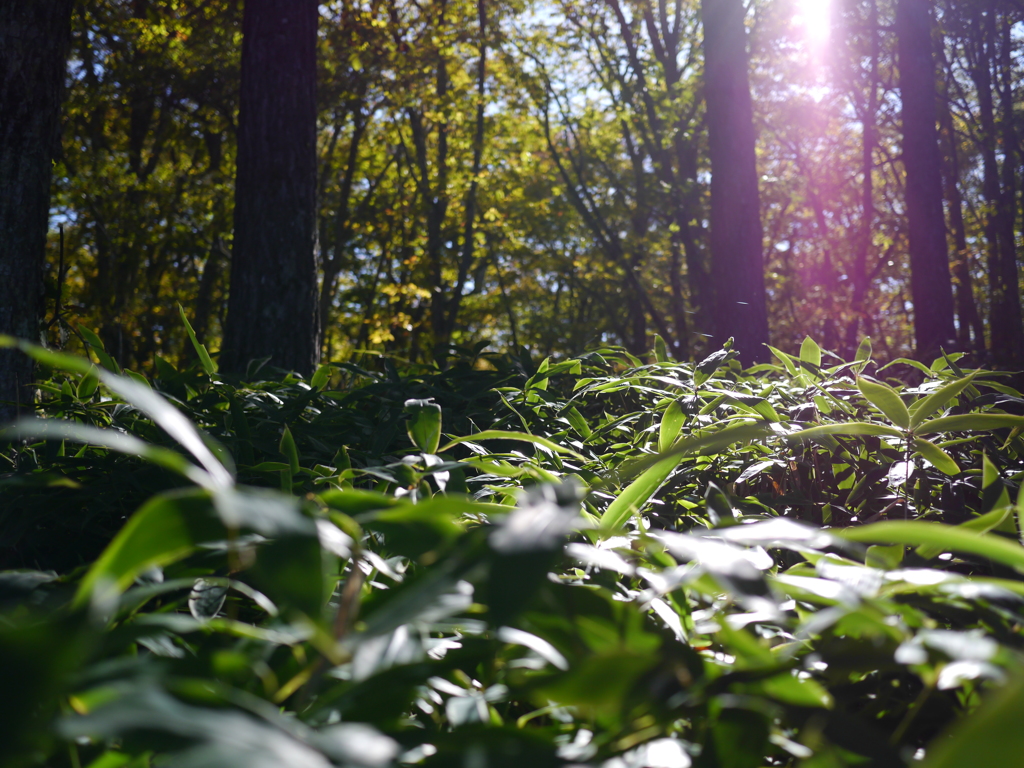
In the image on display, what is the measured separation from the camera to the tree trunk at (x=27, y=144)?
1941 millimetres

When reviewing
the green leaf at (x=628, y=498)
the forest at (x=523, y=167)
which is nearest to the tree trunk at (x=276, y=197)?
the green leaf at (x=628, y=498)

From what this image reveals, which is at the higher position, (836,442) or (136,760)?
(836,442)

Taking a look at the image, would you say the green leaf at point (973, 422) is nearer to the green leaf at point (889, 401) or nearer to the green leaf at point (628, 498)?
the green leaf at point (889, 401)

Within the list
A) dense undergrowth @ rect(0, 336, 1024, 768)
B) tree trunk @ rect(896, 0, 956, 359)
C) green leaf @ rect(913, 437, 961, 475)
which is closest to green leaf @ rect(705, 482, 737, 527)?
dense undergrowth @ rect(0, 336, 1024, 768)

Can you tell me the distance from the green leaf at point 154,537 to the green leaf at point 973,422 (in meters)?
0.95

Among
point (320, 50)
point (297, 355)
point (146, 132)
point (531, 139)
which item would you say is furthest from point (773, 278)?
point (297, 355)

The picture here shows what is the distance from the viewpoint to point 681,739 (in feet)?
1.93

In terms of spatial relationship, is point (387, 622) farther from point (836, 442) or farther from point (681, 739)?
point (836, 442)

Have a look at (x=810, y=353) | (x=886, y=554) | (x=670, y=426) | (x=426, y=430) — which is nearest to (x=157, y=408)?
(x=426, y=430)

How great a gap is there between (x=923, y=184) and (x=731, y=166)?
14.3 feet

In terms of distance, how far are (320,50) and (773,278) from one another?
14.3 metres

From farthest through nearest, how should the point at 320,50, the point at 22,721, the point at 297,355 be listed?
the point at 320,50
the point at 297,355
the point at 22,721

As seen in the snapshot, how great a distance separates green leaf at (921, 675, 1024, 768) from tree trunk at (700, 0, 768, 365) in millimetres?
4352

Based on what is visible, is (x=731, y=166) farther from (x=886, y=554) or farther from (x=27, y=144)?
(x=886, y=554)
